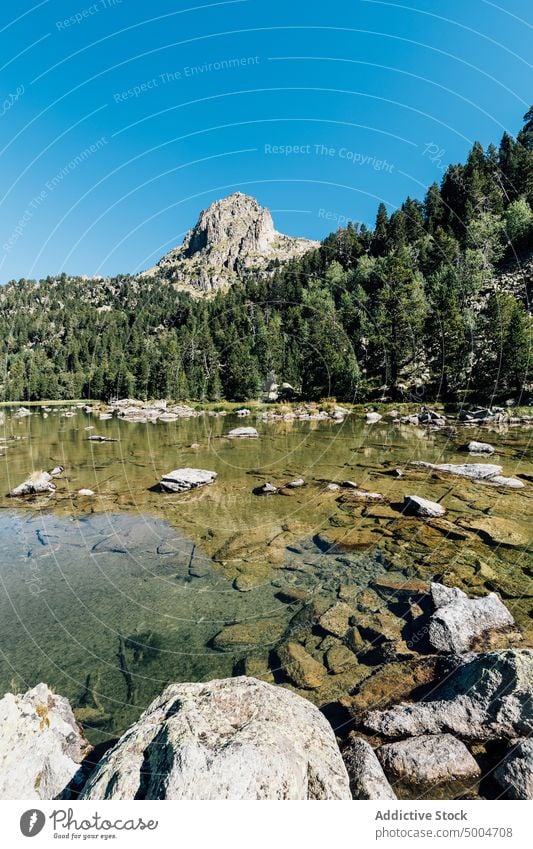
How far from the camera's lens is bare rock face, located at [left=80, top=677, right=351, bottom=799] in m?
3.68

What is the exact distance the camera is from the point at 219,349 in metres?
118

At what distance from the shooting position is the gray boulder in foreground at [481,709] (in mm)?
5234

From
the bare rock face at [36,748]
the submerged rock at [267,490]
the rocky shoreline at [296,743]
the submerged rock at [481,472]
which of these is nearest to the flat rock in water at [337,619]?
the rocky shoreline at [296,743]

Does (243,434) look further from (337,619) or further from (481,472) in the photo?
(337,619)

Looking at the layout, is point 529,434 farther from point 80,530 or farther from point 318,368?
point 318,368

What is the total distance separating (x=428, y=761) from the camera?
4.79 m

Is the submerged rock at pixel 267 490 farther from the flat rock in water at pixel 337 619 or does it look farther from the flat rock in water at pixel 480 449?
the flat rock in water at pixel 480 449

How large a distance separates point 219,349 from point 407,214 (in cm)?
7305

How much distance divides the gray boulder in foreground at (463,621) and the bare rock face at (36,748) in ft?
20.5

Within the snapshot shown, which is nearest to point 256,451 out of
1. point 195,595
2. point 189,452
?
point 189,452

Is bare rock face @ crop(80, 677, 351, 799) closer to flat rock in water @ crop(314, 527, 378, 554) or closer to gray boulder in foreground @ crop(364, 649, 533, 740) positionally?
gray boulder in foreground @ crop(364, 649, 533, 740)

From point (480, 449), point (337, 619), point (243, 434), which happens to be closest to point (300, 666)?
point (337, 619)

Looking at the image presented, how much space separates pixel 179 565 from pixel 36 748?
682 centimetres

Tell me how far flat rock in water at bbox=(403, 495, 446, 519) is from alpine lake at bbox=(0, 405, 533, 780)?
42 centimetres
